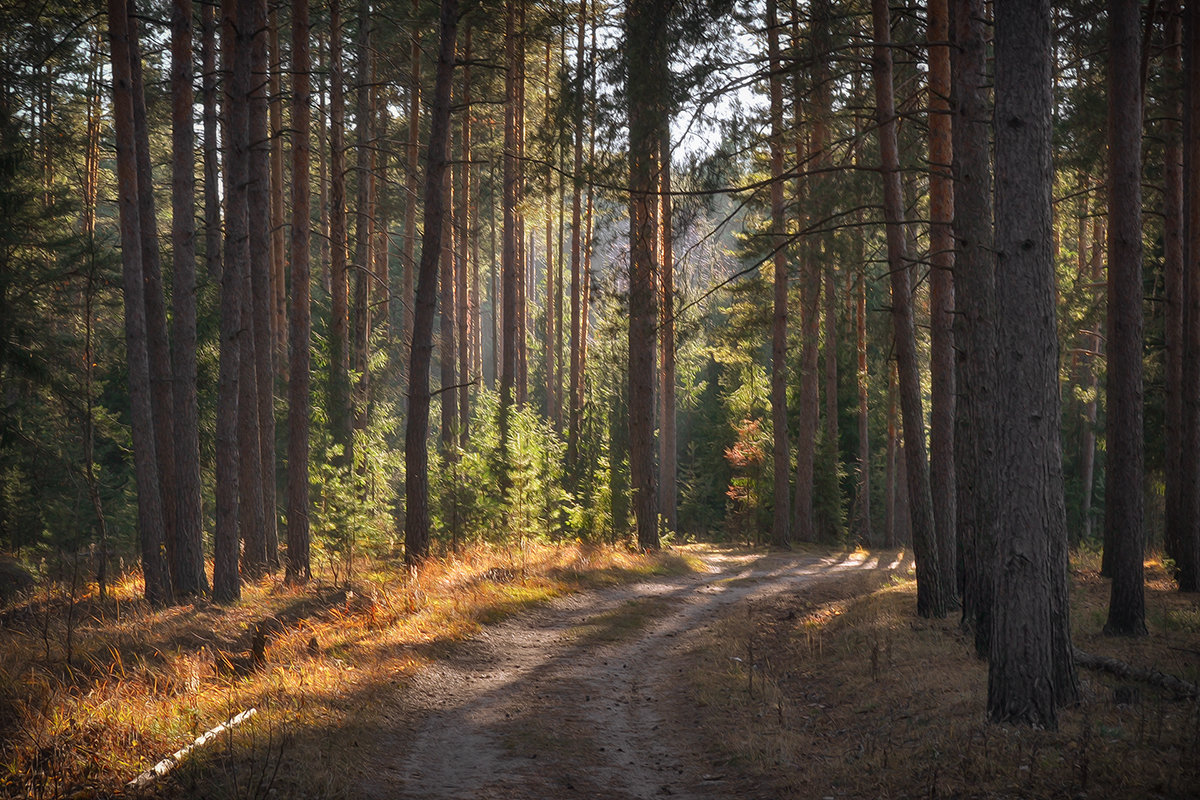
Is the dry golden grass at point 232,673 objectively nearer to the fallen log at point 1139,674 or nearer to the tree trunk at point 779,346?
the fallen log at point 1139,674

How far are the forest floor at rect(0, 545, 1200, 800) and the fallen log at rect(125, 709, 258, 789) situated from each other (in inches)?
2.9

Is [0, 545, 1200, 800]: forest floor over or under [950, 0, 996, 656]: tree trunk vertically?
under

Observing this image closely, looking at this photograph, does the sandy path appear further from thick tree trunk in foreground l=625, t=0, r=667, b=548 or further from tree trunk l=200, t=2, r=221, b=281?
tree trunk l=200, t=2, r=221, b=281

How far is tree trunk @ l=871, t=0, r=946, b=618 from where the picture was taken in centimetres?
1152

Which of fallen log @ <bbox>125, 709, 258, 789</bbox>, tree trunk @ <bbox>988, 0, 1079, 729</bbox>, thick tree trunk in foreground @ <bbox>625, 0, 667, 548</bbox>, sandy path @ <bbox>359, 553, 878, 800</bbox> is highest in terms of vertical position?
thick tree trunk in foreground @ <bbox>625, 0, 667, 548</bbox>

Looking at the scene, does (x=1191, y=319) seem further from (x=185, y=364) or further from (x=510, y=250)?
(x=185, y=364)

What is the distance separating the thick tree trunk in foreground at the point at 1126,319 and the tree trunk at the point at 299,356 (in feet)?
41.9

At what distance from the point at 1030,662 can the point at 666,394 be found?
819 inches

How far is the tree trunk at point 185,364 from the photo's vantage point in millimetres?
12672

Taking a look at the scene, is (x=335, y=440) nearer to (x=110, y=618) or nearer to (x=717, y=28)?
(x=110, y=618)

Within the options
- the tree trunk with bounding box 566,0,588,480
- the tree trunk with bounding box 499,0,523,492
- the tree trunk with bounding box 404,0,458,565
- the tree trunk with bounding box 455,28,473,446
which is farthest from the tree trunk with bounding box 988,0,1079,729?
the tree trunk with bounding box 499,0,523,492

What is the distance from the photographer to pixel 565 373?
51844mm

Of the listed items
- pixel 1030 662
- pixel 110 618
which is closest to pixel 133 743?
pixel 1030 662

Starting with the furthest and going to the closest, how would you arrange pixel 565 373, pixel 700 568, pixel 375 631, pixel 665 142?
pixel 565 373
pixel 700 568
pixel 665 142
pixel 375 631
